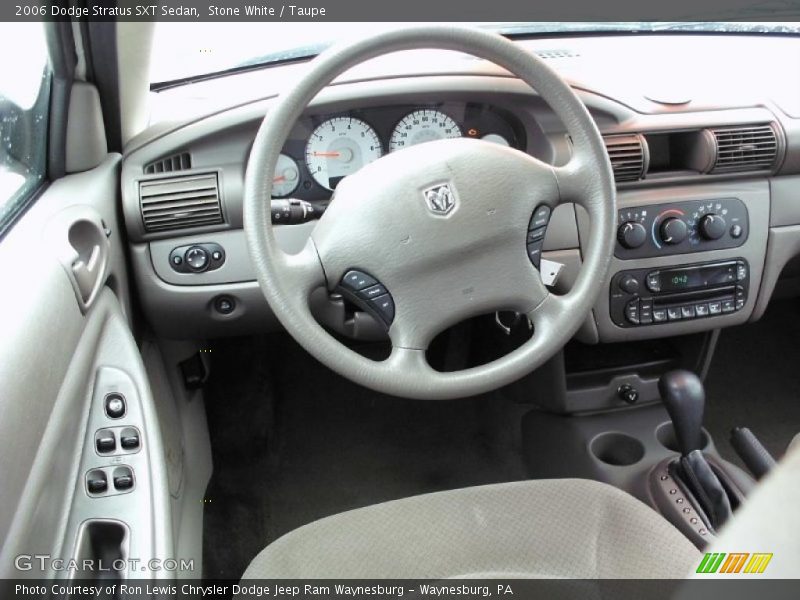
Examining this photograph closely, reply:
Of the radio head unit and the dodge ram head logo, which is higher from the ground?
the dodge ram head logo

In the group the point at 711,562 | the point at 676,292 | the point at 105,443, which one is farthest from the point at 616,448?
the point at 711,562

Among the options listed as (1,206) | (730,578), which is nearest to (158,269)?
(1,206)

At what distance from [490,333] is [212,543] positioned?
0.84m

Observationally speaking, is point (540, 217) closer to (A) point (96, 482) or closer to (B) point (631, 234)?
(B) point (631, 234)

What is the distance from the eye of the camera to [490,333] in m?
1.91

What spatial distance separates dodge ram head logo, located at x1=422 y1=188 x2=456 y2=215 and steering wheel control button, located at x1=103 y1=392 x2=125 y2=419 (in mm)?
567

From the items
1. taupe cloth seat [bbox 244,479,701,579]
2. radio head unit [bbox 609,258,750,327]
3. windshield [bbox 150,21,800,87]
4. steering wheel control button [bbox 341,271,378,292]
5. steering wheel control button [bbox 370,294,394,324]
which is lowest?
taupe cloth seat [bbox 244,479,701,579]

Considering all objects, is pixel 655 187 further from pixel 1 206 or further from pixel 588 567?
pixel 1 206

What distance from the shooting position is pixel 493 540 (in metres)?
1.15

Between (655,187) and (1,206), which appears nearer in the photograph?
(1,206)

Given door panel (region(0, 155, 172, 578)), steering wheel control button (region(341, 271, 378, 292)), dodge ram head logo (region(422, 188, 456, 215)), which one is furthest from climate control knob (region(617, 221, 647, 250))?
door panel (region(0, 155, 172, 578))

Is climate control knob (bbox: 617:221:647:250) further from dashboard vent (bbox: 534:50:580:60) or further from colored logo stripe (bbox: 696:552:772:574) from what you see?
colored logo stripe (bbox: 696:552:772:574)

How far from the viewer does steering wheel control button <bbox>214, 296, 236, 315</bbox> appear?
1542 mm

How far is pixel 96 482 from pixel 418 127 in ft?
2.96
